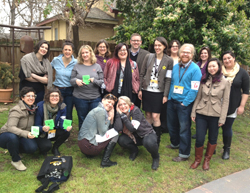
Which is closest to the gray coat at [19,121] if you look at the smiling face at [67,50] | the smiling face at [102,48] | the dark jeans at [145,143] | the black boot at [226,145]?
the smiling face at [67,50]

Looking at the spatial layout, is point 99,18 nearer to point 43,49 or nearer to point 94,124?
point 43,49

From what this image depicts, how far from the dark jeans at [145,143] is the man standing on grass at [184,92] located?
1.82ft

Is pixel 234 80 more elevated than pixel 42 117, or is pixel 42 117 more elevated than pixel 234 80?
pixel 234 80

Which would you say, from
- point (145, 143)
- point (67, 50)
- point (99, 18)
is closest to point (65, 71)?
point (67, 50)

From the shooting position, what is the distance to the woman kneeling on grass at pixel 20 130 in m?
3.48

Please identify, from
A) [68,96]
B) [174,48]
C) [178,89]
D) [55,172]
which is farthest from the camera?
[174,48]

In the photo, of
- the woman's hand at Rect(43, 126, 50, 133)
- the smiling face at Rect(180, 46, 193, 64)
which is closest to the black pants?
the woman's hand at Rect(43, 126, 50, 133)

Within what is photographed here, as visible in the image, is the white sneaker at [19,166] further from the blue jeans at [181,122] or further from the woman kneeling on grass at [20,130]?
the blue jeans at [181,122]

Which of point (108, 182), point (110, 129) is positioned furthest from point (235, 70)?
point (108, 182)

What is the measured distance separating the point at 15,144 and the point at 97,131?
1320mm

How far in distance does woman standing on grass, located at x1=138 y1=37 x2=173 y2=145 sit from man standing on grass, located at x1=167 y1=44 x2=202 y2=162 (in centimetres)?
16

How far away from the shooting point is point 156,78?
4.26 metres

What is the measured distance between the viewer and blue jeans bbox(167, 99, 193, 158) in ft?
13.0

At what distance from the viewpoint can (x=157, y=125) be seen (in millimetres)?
4508
